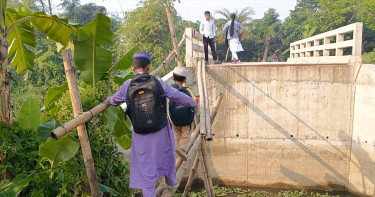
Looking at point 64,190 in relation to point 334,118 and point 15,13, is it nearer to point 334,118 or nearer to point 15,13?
point 15,13

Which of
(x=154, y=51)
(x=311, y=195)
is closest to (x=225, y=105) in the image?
(x=311, y=195)

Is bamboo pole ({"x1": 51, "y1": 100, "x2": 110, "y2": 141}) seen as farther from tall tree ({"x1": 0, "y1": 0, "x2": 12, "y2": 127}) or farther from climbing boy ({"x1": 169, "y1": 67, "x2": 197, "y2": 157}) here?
climbing boy ({"x1": 169, "y1": 67, "x2": 197, "y2": 157})

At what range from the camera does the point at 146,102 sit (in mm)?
2322

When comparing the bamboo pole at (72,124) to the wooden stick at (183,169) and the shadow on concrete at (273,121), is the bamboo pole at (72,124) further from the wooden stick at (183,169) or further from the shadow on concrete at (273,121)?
the shadow on concrete at (273,121)

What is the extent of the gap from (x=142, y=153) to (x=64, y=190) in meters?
0.61

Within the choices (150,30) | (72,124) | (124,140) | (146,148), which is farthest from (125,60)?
(150,30)

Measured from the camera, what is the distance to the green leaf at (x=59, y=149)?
2.36 metres

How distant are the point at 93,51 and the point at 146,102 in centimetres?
86

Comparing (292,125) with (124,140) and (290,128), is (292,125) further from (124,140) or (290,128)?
(124,140)

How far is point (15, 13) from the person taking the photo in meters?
2.80

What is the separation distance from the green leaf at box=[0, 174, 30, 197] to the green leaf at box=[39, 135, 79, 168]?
23cm

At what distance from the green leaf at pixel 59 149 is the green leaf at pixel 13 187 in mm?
231

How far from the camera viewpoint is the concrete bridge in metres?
7.19

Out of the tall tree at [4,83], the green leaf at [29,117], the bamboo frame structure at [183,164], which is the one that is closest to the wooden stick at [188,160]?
the bamboo frame structure at [183,164]
